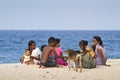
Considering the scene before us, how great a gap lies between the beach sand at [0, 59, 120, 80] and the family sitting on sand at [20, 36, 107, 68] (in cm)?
38

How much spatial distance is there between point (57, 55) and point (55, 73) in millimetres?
1508

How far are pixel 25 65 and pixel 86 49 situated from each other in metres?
2.36

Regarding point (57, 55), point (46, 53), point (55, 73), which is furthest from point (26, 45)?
point (55, 73)

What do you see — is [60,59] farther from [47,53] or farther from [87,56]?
[87,56]

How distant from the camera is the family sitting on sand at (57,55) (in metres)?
16.7

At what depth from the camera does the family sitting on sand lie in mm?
16719

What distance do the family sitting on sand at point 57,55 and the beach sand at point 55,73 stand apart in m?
0.38

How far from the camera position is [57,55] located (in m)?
17.1

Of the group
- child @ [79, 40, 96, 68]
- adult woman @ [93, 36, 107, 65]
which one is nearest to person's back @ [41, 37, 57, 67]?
child @ [79, 40, 96, 68]

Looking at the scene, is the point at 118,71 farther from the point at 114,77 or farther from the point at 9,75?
the point at 9,75

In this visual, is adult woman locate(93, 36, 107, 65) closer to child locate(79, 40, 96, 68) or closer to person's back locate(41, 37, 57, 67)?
child locate(79, 40, 96, 68)

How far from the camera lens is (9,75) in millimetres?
15445

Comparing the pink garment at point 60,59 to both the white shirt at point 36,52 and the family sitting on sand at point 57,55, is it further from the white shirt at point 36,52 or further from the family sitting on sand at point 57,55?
the white shirt at point 36,52

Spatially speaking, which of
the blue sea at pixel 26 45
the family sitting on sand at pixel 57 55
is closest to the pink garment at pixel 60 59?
the family sitting on sand at pixel 57 55
